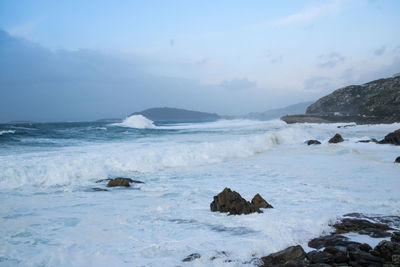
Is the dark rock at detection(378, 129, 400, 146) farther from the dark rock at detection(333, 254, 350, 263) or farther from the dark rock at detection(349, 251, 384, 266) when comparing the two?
the dark rock at detection(333, 254, 350, 263)

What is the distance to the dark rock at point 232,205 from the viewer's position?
594 cm

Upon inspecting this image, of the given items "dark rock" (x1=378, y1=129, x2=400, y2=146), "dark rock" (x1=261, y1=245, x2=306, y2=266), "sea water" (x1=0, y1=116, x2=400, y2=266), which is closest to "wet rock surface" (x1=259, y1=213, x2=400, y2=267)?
"dark rock" (x1=261, y1=245, x2=306, y2=266)

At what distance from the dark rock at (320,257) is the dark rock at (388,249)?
0.63 metres

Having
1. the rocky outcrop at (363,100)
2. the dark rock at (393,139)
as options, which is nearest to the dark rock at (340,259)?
the dark rock at (393,139)

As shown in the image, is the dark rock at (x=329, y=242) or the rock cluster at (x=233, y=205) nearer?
the dark rock at (x=329, y=242)

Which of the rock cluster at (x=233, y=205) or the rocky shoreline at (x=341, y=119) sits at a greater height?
the rocky shoreline at (x=341, y=119)

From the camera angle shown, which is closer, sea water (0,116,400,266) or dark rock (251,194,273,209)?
sea water (0,116,400,266)

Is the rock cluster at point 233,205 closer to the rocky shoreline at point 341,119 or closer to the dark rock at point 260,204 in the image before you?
the dark rock at point 260,204

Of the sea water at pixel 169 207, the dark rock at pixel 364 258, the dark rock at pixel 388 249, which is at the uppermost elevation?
the dark rock at pixel 388 249

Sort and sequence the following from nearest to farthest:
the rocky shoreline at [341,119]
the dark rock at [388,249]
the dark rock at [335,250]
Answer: the dark rock at [388,249], the dark rock at [335,250], the rocky shoreline at [341,119]

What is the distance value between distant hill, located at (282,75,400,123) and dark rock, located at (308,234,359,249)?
47041mm

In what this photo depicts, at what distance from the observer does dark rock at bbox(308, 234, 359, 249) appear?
4069mm

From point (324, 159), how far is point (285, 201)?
8090 mm

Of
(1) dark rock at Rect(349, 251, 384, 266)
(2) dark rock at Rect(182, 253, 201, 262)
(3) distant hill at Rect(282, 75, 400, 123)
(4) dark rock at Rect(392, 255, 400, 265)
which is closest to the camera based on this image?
(4) dark rock at Rect(392, 255, 400, 265)
